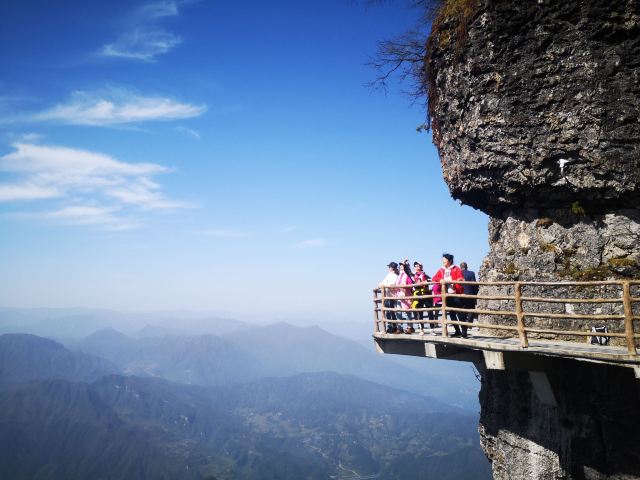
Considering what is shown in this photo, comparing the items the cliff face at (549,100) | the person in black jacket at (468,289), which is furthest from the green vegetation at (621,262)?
the person in black jacket at (468,289)

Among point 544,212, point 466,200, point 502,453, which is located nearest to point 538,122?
point 544,212

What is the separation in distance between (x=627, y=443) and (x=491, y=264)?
7393mm

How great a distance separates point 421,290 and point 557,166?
20.2 ft

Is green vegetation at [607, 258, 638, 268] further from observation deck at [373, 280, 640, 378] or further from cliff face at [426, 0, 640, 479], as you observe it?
observation deck at [373, 280, 640, 378]

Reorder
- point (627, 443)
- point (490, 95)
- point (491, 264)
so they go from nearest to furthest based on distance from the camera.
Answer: point (627, 443), point (490, 95), point (491, 264)

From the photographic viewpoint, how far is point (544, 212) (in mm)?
16594

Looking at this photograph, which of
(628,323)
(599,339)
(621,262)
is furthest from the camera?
(621,262)

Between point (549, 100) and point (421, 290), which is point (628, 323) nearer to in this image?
point (421, 290)

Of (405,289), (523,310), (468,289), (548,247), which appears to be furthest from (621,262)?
(405,289)

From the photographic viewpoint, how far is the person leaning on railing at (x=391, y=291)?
16.8 meters

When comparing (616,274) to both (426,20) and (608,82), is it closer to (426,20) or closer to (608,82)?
(608,82)

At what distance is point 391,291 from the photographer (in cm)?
1739

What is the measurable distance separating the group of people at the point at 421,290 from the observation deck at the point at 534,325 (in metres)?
0.13

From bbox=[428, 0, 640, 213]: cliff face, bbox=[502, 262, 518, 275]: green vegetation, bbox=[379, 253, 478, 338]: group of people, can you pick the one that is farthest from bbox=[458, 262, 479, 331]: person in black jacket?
bbox=[428, 0, 640, 213]: cliff face
